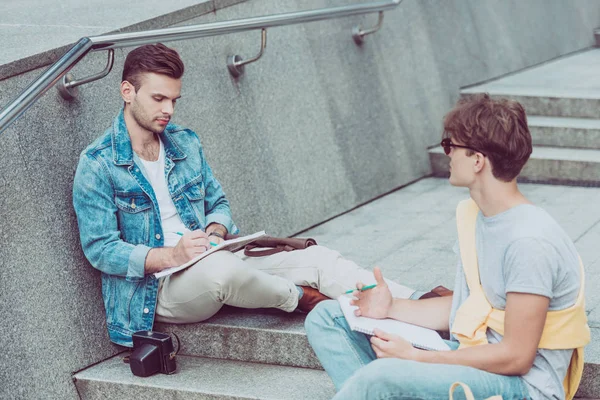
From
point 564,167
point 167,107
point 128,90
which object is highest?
point 128,90

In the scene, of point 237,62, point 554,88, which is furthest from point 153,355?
point 554,88

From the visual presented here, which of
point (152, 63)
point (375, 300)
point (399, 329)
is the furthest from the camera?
point (152, 63)

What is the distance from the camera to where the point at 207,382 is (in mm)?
4398

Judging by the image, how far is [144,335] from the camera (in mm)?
4535

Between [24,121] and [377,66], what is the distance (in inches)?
132

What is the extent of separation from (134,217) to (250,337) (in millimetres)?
732

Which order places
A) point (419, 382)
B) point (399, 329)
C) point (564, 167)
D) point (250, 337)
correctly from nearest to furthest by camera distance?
point (419, 382) → point (399, 329) → point (250, 337) → point (564, 167)

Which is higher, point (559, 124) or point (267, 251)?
point (267, 251)

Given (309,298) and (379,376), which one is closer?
(379,376)

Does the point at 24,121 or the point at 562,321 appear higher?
the point at 24,121

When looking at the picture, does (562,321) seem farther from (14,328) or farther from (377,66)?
(377,66)

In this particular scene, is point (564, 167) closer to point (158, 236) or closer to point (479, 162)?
point (158, 236)

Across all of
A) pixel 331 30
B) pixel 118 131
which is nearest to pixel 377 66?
pixel 331 30

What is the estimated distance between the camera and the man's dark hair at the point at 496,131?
332cm
